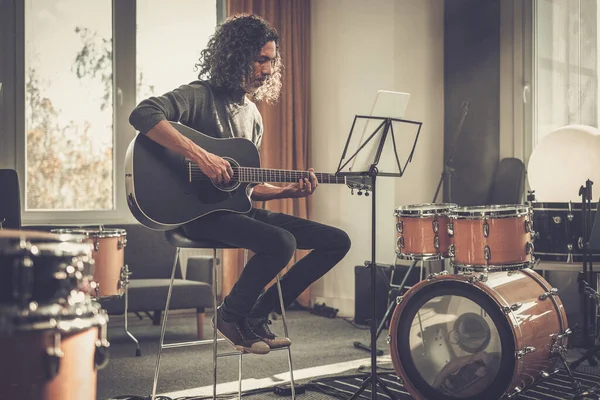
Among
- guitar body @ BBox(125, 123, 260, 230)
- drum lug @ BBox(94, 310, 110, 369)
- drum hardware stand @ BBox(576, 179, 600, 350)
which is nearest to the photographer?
drum lug @ BBox(94, 310, 110, 369)

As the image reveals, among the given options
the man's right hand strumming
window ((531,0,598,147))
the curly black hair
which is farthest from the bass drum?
window ((531,0,598,147))

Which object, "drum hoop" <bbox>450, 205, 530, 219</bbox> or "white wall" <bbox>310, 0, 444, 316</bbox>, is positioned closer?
"drum hoop" <bbox>450, 205, 530, 219</bbox>

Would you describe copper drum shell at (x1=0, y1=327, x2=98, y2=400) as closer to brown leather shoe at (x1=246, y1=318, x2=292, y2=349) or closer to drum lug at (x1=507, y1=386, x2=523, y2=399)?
brown leather shoe at (x1=246, y1=318, x2=292, y2=349)

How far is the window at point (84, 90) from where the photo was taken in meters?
4.95

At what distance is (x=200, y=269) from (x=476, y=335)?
2.32 meters

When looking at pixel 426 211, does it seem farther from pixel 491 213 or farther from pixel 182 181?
pixel 182 181

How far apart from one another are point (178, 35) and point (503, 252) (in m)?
3.52

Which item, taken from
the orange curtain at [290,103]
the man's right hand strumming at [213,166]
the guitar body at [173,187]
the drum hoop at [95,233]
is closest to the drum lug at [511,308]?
the guitar body at [173,187]

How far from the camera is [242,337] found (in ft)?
8.45

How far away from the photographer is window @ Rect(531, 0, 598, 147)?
457 cm

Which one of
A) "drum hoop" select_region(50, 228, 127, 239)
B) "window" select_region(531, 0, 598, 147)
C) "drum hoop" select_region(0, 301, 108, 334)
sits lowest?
"drum hoop" select_region(0, 301, 108, 334)

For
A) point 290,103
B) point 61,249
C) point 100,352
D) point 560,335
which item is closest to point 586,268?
point 560,335

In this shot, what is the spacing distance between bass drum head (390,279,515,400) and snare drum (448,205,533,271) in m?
0.12

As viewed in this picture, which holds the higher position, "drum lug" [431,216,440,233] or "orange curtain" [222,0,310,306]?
"orange curtain" [222,0,310,306]
